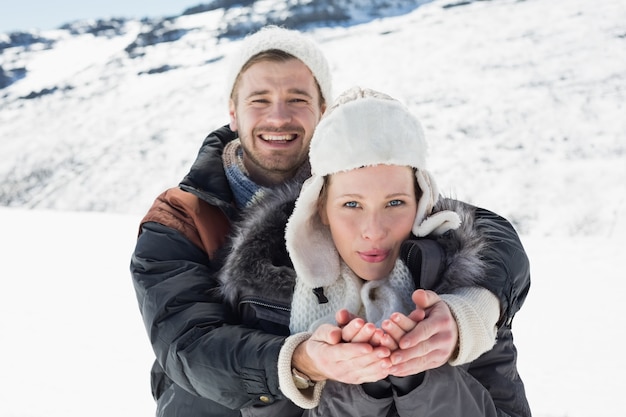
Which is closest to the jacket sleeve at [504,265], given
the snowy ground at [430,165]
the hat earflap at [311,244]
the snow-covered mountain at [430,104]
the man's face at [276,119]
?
the snowy ground at [430,165]

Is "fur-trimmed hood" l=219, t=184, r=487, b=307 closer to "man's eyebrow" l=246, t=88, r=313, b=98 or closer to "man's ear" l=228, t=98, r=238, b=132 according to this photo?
"man's eyebrow" l=246, t=88, r=313, b=98

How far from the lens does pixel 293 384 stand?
1468 mm

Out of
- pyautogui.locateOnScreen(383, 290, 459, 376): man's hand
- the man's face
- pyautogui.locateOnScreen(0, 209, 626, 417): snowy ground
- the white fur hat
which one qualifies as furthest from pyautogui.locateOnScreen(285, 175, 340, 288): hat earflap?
pyautogui.locateOnScreen(0, 209, 626, 417): snowy ground

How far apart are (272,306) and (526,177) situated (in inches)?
401

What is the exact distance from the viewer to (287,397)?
1.54 metres

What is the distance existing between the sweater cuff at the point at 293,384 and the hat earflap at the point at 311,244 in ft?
0.52

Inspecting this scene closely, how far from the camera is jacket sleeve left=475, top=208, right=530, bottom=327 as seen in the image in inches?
67.0

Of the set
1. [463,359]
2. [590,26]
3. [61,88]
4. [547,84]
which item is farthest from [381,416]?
[61,88]

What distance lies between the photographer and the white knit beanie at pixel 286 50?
231 cm

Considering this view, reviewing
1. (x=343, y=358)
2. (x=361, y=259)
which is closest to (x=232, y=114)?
(x=361, y=259)

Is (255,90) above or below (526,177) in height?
above

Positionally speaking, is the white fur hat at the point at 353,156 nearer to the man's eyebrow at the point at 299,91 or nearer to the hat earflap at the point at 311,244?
the hat earflap at the point at 311,244

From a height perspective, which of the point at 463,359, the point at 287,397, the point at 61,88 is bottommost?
the point at 61,88

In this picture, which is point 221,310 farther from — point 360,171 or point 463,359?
point 463,359
